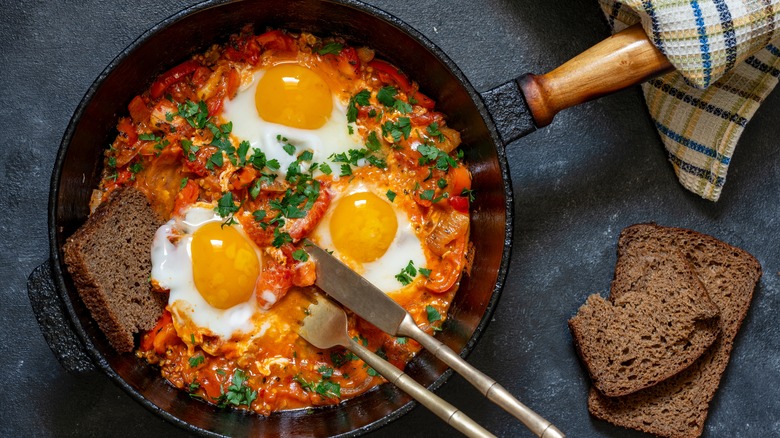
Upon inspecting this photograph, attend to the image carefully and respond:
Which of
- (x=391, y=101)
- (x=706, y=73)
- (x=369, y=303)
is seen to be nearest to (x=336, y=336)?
(x=369, y=303)

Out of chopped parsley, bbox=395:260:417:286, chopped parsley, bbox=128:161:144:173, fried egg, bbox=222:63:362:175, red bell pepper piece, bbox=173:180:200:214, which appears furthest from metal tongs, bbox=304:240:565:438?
chopped parsley, bbox=128:161:144:173

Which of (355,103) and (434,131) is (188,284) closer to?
(355,103)

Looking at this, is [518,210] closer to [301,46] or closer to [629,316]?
[629,316]

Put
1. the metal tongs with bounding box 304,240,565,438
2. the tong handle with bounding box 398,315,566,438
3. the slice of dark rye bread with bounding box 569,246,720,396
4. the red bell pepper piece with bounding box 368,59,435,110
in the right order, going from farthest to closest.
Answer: the slice of dark rye bread with bounding box 569,246,720,396, the red bell pepper piece with bounding box 368,59,435,110, the metal tongs with bounding box 304,240,565,438, the tong handle with bounding box 398,315,566,438

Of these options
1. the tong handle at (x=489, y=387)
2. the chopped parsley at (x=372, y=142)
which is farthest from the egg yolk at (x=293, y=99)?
the tong handle at (x=489, y=387)

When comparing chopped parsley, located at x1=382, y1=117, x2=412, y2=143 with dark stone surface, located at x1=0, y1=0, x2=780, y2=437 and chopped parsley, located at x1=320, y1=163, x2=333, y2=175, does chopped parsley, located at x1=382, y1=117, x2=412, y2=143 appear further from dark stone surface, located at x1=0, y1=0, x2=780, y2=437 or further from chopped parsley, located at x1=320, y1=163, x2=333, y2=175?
dark stone surface, located at x1=0, y1=0, x2=780, y2=437

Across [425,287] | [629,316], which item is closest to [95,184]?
[425,287]

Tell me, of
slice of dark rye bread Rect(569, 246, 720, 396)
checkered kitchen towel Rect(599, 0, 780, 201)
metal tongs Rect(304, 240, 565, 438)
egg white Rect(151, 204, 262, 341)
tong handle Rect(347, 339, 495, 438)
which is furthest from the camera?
slice of dark rye bread Rect(569, 246, 720, 396)
